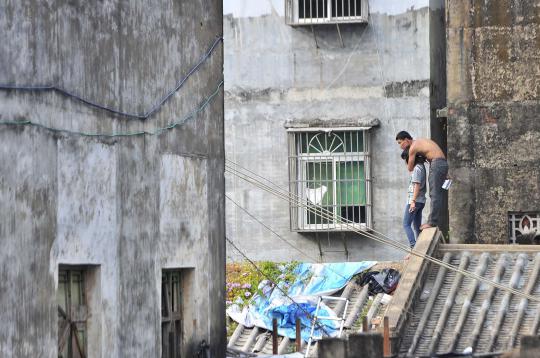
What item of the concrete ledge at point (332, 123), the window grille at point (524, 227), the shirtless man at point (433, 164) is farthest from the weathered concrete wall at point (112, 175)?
the concrete ledge at point (332, 123)

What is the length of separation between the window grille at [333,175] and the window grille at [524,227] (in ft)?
12.4

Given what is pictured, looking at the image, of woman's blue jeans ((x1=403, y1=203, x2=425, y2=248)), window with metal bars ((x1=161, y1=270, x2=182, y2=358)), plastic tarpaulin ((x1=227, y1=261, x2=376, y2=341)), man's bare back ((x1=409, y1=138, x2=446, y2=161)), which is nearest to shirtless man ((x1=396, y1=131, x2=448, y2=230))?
man's bare back ((x1=409, y1=138, x2=446, y2=161))

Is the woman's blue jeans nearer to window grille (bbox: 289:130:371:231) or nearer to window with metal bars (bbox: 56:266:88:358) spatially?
window with metal bars (bbox: 56:266:88:358)

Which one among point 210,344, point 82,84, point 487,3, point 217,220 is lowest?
point 210,344

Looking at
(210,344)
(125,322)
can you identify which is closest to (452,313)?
(210,344)

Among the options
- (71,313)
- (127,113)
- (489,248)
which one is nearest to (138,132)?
(127,113)

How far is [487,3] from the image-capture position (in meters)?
27.1

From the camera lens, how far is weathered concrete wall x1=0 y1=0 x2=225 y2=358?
13883mm

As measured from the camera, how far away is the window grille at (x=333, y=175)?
29984 mm

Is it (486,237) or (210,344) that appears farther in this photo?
(486,237)

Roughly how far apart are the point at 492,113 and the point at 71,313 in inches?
532

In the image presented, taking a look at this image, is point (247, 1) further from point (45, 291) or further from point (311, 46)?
point (45, 291)

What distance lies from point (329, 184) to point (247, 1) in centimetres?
394

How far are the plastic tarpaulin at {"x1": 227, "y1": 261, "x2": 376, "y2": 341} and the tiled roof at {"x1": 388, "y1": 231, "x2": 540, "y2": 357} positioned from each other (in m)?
5.70
